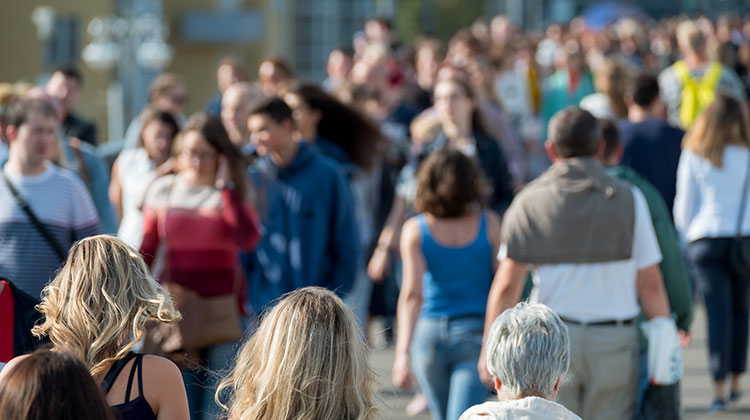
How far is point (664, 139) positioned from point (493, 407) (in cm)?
593

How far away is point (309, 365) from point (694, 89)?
9455 mm

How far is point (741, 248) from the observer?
813 cm

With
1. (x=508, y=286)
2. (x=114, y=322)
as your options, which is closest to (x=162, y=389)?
(x=114, y=322)

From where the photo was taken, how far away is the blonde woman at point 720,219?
26.5 feet

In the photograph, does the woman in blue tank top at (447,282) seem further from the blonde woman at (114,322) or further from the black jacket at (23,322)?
the blonde woman at (114,322)

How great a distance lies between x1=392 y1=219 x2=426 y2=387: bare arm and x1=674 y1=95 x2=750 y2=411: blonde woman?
260 centimetres

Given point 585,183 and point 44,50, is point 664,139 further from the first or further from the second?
point 44,50

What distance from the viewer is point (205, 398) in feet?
20.3

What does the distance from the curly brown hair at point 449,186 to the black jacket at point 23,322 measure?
2.32m

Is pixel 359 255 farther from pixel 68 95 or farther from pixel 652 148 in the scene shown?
pixel 68 95

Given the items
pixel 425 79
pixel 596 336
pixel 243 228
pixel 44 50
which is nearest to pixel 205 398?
pixel 243 228

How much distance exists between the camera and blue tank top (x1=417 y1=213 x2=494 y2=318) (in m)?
6.09

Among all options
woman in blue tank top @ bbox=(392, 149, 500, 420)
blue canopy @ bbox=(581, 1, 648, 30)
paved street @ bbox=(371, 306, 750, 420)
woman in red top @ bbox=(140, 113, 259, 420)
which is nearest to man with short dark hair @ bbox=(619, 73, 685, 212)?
paved street @ bbox=(371, 306, 750, 420)

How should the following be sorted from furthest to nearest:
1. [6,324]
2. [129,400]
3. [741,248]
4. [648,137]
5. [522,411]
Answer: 1. [648,137]
2. [741,248]
3. [6,324]
4. [129,400]
5. [522,411]
